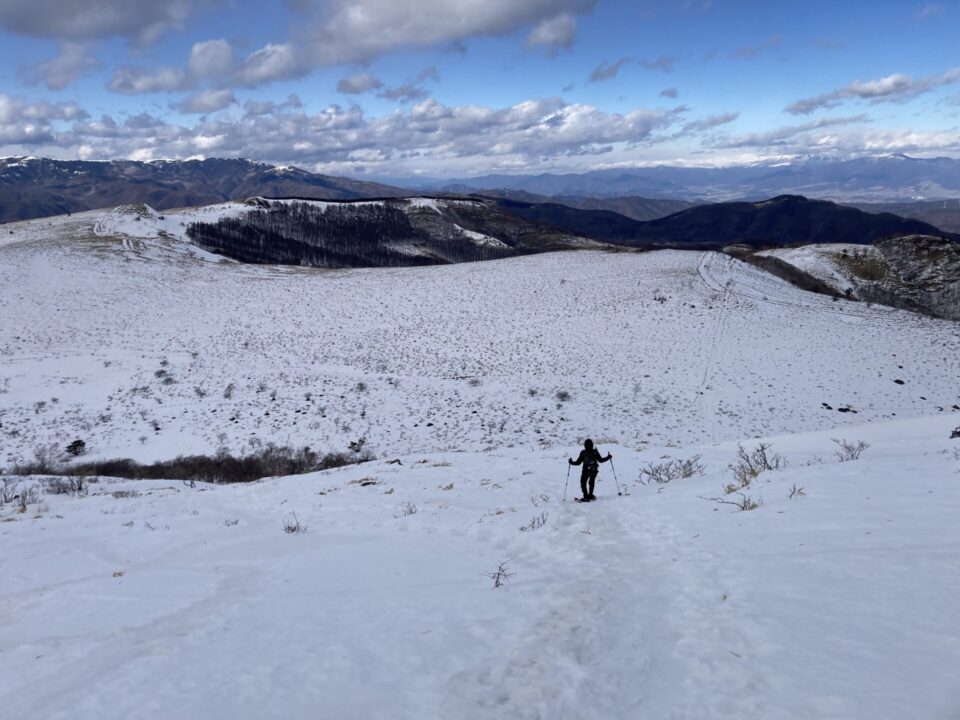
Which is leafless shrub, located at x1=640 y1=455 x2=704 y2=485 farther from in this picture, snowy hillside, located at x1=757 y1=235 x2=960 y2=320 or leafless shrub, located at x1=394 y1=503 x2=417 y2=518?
snowy hillside, located at x1=757 y1=235 x2=960 y2=320

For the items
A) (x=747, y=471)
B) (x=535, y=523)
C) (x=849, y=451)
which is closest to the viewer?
(x=535, y=523)

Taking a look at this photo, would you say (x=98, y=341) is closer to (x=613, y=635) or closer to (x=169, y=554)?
(x=169, y=554)

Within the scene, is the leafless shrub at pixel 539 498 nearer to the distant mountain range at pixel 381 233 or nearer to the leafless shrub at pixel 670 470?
the leafless shrub at pixel 670 470

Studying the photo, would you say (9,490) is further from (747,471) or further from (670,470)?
(747,471)

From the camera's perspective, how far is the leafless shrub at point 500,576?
7215mm

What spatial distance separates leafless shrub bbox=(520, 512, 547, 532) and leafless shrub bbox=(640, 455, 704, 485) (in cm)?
453

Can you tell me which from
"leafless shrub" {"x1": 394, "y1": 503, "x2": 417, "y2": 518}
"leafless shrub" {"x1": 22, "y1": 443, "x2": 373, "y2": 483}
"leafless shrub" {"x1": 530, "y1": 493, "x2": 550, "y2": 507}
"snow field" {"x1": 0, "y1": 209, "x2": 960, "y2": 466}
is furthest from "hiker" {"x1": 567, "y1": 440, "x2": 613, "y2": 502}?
"leafless shrub" {"x1": 22, "y1": 443, "x2": 373, "y2": 483}

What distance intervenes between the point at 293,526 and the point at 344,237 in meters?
164

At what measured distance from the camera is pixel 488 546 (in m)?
9.05

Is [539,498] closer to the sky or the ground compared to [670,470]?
closer to the sky

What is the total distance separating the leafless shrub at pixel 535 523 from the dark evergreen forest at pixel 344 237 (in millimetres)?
114689

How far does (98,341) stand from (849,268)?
275ft

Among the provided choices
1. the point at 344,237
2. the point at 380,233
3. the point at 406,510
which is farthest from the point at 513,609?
the point at 380,233

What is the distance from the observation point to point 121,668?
491cm
